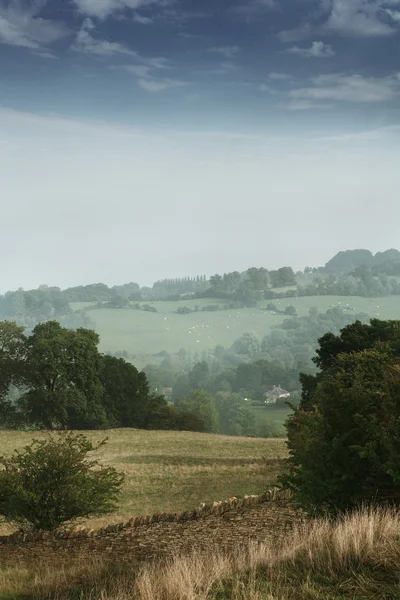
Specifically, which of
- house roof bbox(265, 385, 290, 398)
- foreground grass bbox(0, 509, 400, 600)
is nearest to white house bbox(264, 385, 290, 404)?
house roof bbox(265, 385, 290, 398)

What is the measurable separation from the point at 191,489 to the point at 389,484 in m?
14.7

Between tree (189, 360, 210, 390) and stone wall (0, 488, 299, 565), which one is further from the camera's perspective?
tree (189, 360, 210, 390)

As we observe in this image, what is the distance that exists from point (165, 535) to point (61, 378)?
146ft

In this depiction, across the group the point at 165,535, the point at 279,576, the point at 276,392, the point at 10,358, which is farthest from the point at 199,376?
the point at 279,576

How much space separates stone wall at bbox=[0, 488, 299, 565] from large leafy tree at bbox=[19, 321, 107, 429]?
40748 mm

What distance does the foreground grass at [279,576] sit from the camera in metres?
7.98

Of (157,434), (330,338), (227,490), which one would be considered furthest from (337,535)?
(157,434)

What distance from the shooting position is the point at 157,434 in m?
55.5

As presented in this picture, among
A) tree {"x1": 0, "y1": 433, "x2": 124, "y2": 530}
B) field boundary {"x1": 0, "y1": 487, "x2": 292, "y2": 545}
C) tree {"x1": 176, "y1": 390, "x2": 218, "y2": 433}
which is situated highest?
tree {"x1": 0, "y1": 433, "x2": 124, "y2": 530}

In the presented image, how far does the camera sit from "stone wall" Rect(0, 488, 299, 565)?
1409 cm

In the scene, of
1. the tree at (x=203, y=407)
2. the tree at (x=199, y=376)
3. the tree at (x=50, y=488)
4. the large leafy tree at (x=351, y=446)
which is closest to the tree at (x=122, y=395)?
the tree at (x=203, y=407)

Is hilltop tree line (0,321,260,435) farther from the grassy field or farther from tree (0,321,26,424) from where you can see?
the grassy field

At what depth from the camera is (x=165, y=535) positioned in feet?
50.9

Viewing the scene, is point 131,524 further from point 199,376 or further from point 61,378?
point 199,376
